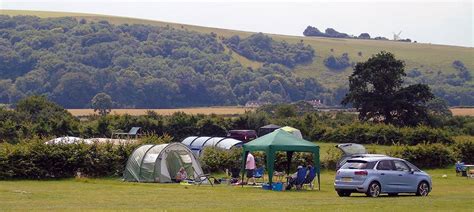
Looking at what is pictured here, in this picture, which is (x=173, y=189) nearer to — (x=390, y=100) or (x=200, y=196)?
(x=200, y=196)

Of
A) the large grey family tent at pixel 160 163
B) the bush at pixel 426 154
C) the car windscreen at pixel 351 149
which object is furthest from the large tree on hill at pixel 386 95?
the large grey family tent at pixel 160 163

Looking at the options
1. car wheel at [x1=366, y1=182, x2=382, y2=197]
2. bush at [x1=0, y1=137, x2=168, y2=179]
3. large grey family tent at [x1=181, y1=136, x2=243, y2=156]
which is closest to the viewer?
car wheel at [x1=366, y1=182, x2=382, y2=197]

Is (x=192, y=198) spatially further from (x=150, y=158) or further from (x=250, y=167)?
(x=150, y=158)

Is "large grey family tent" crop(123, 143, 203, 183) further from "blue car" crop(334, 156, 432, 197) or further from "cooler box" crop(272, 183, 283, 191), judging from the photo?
"blue car" crop(334, 156, 432, 197)

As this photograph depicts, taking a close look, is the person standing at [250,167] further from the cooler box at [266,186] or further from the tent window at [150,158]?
the tent window at [150,158]

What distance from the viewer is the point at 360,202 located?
30047 mm

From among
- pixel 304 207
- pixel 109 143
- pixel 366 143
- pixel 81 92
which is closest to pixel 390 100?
pixel 366 143

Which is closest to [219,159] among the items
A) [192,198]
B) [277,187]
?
[277,187]

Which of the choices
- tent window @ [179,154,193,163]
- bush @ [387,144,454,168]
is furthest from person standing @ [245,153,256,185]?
bush @ [387,144,454,168]

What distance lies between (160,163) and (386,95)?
54068 millimetres

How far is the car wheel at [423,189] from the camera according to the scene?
112 ft

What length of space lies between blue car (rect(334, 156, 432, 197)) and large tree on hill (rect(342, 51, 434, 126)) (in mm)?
56588

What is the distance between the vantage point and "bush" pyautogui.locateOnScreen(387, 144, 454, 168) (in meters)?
55.0

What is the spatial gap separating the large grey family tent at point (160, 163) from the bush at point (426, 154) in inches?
638
